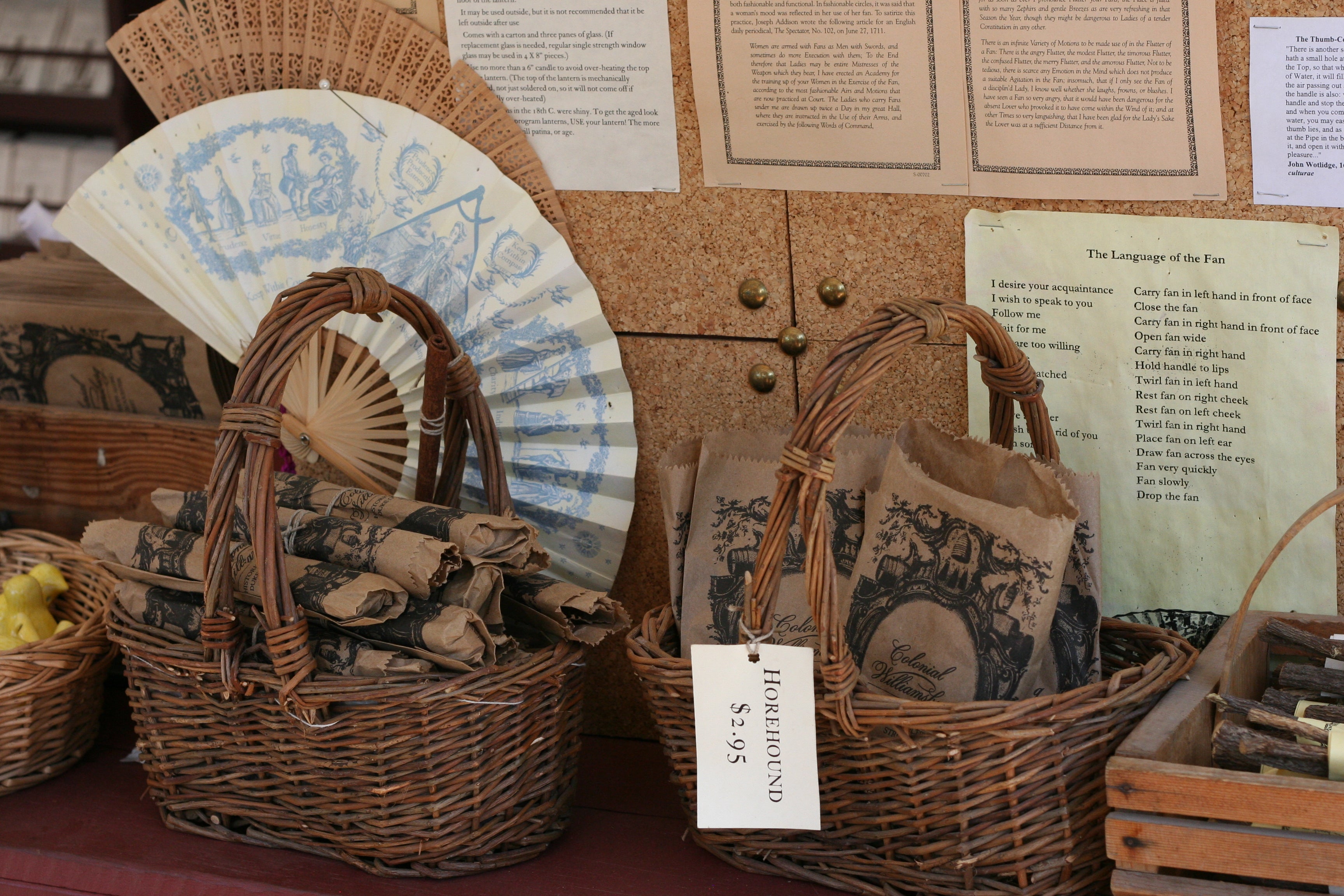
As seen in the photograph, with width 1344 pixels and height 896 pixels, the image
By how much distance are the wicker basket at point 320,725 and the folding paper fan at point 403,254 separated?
5.8 inches

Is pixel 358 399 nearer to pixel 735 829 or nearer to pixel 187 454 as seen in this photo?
pixel 187 454

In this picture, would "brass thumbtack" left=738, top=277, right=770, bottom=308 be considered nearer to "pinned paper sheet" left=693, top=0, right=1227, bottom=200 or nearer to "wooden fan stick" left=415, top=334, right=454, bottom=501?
"pinned paper sheet" left=693, top=0, right=1227, bottom=200

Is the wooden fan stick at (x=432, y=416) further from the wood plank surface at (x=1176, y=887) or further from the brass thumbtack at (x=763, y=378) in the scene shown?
the wood plank surface at (x=1176, y=887)

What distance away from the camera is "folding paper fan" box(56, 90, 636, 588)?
109 cm

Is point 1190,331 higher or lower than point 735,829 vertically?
higher

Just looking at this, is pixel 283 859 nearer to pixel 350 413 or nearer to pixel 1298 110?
pixel 350 413

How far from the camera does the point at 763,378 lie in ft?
3.45

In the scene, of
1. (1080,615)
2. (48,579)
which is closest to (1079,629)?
(1080,615)

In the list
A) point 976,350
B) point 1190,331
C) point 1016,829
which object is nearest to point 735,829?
point 1016,829

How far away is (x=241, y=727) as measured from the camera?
88cm

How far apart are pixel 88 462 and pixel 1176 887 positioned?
1184 mm

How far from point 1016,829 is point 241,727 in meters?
0.58

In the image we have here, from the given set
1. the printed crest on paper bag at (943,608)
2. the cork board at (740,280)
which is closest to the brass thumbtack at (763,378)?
the cork board at (740,280)

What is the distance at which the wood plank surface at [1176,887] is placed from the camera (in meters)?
0.67
